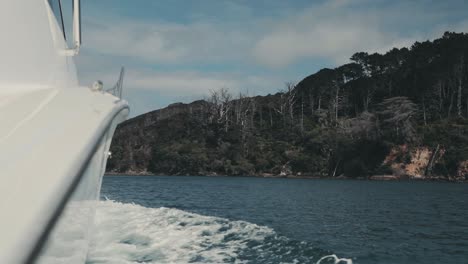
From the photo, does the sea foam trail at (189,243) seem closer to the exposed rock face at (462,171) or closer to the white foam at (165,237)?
the white foam at (165,237)

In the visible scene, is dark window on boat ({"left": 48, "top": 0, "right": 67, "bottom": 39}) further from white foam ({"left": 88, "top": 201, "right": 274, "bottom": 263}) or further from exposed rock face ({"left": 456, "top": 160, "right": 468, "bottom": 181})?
exposed rock face ({"left": 456, "top": 160, "right": 468, "bottom": 181})

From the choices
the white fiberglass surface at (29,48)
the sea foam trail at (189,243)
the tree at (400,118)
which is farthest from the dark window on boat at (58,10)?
the tree at (400,118)

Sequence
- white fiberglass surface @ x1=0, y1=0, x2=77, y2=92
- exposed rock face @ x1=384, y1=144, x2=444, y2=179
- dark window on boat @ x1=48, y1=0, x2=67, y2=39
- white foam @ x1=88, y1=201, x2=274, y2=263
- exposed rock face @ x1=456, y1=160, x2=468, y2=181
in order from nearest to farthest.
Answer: white fiberglass surface @ x1=0, y1=0, x2=77, y2=92 < dark window on boat @ x1=48, y1=0, x2=67, y2=39 < white foam @ x1=88, y1=201, x2=274, y2=263 < exposed rock face @ x1=456, y1=160, x2=468, y2=181 < exposed rock face @ x1=384, y1=144, x2=444, y2=179

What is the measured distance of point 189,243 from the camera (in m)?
10.0

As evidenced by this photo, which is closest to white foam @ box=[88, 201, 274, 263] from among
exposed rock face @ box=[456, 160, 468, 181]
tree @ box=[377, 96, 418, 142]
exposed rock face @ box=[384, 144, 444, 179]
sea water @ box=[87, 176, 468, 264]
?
sea water @ box=[87, 176, 468, 264]

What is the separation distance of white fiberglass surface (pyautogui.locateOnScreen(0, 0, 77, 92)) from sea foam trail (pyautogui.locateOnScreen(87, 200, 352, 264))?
179 inches

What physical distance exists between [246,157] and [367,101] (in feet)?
91.9

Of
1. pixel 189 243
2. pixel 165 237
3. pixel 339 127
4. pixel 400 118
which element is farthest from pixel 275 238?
pixel 339 127

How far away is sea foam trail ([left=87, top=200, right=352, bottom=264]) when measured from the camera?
28.0ft

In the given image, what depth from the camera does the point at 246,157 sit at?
3521 inches

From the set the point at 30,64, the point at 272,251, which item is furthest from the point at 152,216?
the point at 30,64

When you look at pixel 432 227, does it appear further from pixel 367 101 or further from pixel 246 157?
pixel 367 101

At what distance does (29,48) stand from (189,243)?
26.1 ft

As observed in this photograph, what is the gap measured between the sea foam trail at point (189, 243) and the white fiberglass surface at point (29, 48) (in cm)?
453
